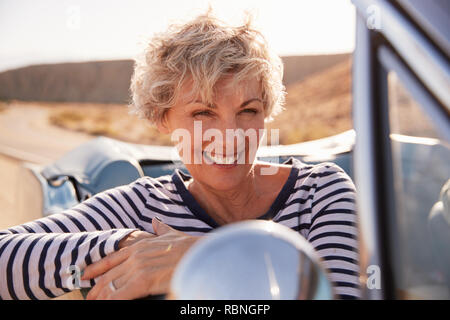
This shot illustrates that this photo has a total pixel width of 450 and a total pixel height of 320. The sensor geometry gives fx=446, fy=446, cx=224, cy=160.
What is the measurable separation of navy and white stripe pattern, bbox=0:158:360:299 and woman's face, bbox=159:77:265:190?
0.19m

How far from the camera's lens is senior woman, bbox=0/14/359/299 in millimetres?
1438

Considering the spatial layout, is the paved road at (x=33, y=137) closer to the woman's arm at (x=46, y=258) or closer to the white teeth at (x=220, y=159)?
the white teeth at (x=220, y=159)

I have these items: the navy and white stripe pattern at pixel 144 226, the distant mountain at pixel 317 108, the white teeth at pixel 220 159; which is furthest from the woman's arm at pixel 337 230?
the distant mountain at pixel 317 108

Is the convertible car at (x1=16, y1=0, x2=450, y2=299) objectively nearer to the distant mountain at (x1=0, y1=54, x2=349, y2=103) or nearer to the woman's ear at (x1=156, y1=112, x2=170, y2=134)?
the woman's ear at (x1=156, y1=112, x2=170, y2=134)

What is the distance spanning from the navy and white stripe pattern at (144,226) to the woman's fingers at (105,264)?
22 mm

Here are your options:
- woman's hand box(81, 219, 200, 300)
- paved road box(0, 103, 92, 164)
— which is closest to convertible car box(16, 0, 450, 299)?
woman's hand box(81, 219, 200, 300)

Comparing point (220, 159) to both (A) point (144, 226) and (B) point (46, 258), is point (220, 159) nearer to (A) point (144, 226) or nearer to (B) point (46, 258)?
(A) point (144, 226)

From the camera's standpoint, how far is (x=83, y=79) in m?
54.3

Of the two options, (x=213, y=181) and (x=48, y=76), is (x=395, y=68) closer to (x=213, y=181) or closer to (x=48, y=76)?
(x=213, y=181)

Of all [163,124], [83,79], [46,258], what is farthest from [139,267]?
[83,79]

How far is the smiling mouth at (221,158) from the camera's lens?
1898 mm

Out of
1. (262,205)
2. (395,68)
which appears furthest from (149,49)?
(395,68)

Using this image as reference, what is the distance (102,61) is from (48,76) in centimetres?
865

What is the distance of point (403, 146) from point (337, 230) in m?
0.61
